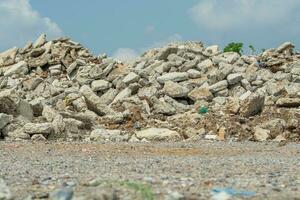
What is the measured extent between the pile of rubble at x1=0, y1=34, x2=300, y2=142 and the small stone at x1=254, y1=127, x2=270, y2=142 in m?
0.03

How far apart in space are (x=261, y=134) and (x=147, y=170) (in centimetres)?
886

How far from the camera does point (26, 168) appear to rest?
10.6m

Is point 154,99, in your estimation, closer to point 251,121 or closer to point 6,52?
point 251,121

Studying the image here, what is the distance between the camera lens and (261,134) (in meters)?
18.2

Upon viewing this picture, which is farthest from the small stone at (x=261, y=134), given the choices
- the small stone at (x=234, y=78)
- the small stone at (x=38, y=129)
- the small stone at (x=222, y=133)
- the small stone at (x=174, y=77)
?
the small stone at (x=38, y=129)

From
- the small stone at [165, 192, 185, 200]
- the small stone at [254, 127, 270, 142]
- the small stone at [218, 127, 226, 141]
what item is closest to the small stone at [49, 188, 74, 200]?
the small stone at [165, 192, 185, 200]

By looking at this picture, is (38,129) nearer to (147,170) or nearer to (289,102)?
(147,170)

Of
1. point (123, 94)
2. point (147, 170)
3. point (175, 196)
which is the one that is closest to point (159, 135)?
point (123, 94)

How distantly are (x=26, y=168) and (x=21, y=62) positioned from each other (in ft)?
60.7

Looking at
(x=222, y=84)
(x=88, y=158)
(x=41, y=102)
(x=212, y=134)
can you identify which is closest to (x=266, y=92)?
(x=222, y=84)

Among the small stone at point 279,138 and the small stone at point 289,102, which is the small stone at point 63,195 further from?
the small stone at point 289,102

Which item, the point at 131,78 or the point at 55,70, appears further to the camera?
the point at 55,70

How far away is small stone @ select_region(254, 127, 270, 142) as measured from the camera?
1800cm

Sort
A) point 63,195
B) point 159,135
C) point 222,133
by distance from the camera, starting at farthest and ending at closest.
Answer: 1. point 222,133
2. point 159,135
3. point 63,195
